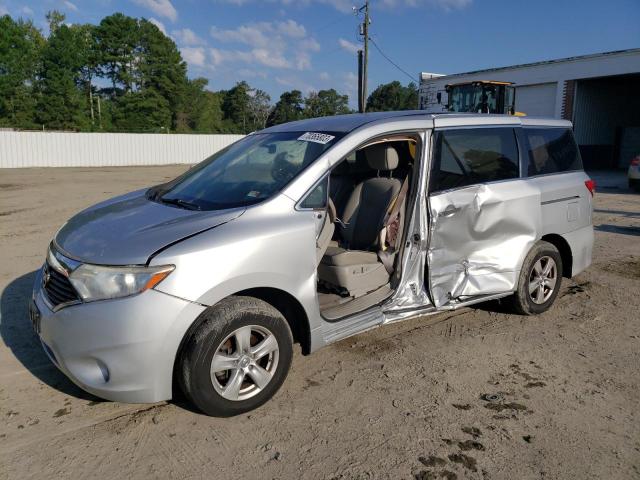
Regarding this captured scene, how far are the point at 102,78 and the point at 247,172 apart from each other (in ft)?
214

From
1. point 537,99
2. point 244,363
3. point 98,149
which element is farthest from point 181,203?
point 537,99

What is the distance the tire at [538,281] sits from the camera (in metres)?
4.62

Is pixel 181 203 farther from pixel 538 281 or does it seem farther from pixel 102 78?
pixel 102 78

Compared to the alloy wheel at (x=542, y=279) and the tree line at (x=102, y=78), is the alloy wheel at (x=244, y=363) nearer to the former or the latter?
the alloy wheel at (x=542, y=279)

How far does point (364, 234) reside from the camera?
14.3ft

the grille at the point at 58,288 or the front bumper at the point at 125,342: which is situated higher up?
the grille at the point at 58,288

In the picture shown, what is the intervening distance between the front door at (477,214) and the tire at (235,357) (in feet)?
4.87

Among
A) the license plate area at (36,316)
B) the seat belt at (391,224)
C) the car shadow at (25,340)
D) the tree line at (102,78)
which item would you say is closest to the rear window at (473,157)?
the seat belt at (391,224)

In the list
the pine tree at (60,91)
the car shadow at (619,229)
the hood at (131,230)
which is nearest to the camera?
the hood at (131,230)

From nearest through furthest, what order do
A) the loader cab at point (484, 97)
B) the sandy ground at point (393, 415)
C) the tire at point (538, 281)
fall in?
the sandy ground at point (393, 415) → the tire at point (538, 281) → the loader cab at point (484, 97)

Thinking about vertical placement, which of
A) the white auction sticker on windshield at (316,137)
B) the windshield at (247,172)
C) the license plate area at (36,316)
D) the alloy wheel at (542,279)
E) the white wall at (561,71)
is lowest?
the alloy wheel at (542,279)

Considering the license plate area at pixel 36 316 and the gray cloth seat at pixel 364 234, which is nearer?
the license plate area at pixel 36 316

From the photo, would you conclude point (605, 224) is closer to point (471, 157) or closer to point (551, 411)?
point (471, 157)

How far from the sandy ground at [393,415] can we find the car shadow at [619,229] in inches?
199
